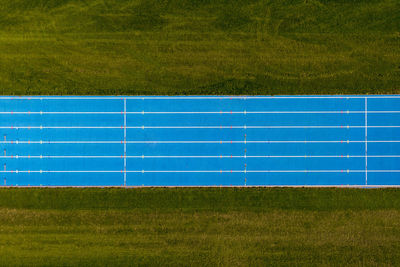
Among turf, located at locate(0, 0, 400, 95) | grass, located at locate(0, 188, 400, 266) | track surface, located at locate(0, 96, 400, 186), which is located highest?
turf, located at locate(0, 0, 400, 95)

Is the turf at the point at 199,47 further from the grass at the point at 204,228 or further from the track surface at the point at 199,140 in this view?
the grass at the point at 204,228

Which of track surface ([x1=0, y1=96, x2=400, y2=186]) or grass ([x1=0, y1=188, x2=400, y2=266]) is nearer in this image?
grass ([x1=0, y1=188, x2=400, y2=266])

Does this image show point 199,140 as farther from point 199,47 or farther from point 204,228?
point 199,47

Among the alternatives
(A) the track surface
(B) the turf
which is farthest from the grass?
(B) the turf

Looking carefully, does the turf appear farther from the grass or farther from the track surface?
the grass

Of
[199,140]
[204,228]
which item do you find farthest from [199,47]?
[204,228]

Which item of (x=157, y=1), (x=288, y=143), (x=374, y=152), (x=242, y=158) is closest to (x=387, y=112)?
(x=374, y=152)
